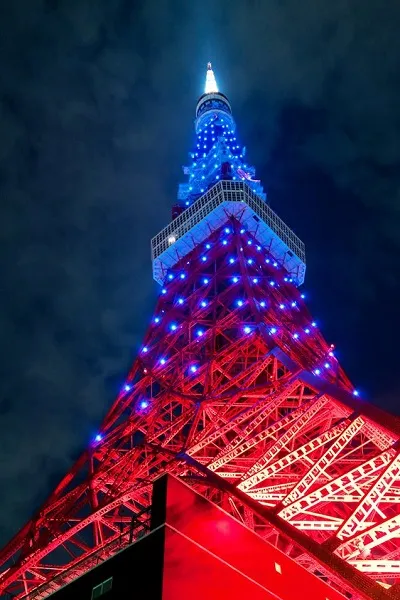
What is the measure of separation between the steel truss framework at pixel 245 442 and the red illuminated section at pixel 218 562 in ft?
1.40

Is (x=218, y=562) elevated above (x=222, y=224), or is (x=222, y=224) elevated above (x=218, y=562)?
(x=222, y=224)

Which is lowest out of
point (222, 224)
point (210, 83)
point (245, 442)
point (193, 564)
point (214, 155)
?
point (193, 564)

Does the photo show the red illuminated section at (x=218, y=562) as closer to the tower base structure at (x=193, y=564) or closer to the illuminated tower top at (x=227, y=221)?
the tower base structure at (x=193, y=564)

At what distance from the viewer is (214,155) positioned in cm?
3325

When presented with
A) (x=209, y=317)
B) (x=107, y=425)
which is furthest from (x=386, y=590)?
(x=209, y=317)

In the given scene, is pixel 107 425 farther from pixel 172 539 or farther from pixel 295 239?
pixel 295 239

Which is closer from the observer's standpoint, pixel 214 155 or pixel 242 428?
pixel 242 428

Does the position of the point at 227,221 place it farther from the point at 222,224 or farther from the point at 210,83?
the point at 210,83

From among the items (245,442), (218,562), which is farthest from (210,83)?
(218,562)

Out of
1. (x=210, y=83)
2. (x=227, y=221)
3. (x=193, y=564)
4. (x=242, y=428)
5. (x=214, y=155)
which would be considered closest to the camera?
(x=193, y=564)

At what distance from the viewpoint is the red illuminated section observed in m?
7.01

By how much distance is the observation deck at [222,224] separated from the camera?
2556 centimetres

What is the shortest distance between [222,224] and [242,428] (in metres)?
12.1

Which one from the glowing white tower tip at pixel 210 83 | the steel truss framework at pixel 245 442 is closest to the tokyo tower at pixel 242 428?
the steel truss framework at pixel 245 442
